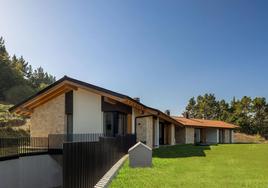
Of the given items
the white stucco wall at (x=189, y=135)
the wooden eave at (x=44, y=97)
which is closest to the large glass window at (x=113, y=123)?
the wooden eave at (x=44, y=97)

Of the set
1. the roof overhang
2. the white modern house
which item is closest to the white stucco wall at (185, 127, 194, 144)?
the white modern house

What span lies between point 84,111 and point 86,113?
216 millimetres

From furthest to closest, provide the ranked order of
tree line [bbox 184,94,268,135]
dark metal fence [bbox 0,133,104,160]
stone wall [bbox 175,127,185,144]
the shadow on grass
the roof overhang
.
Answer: tree line [bbox 184,94,268,135] < stone wall [bbox 175,127,185,144] < the roof overhang < the shadow on grass < dark metal fence [bbox 0,133,104,160]

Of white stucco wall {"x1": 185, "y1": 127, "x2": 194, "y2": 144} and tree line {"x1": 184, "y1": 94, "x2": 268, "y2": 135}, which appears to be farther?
tree line {"x1": 184, "y1": 94, "x2": 268, "y2": 135}

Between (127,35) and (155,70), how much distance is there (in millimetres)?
8802

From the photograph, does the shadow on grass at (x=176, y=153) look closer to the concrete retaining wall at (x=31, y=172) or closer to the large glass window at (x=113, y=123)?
the large glass window at (x=113, y=123)

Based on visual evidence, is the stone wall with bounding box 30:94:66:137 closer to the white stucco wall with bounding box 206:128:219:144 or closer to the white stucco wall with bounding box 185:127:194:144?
the white stucco wall with bounding box 185:127:194:144

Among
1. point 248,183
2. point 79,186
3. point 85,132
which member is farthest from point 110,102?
point 79,186

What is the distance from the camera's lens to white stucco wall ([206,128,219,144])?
4216 cm

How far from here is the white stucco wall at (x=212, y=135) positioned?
42156 mm

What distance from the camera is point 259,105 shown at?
196 ft

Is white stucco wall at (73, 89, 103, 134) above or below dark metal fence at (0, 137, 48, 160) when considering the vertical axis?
above

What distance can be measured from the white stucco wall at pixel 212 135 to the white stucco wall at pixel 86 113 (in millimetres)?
23950

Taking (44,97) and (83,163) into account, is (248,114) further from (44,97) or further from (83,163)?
(83,163)
